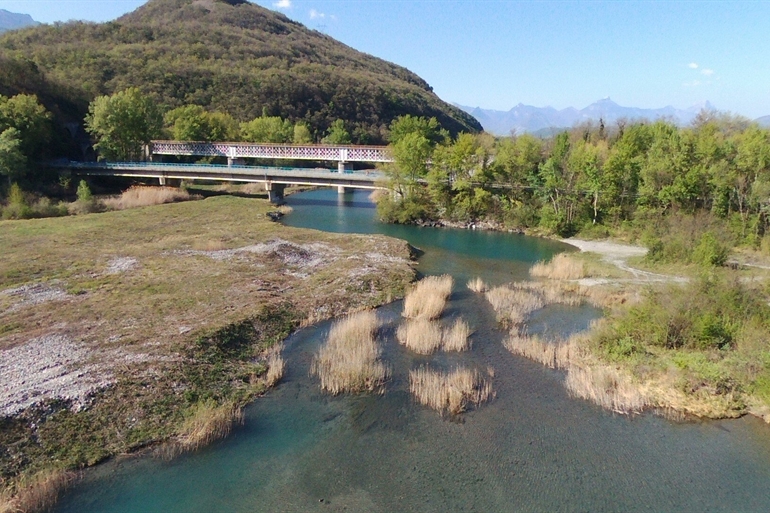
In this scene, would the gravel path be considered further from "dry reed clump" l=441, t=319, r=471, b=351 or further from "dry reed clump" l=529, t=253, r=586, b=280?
"dry reed clump" l=529, t=253, r=586, b=280

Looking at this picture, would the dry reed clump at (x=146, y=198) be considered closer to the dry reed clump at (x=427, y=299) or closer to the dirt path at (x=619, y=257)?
the dry reed clump at (x=427, y=299)

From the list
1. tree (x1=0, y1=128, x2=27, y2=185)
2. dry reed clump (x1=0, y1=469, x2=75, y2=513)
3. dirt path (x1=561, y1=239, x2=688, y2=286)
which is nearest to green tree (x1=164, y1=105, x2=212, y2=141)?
tree (x1=0, y1=128, x2=27, y2=185)

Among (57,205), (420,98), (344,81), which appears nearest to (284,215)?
(57,205)

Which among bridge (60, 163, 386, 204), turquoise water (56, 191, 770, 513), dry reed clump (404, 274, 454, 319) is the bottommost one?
turquoise water (56, 191, 770, 513)

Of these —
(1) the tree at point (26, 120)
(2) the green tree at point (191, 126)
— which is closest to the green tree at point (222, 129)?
(2) the green tree at point (191, 126)

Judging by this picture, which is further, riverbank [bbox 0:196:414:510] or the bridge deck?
the bridge deck

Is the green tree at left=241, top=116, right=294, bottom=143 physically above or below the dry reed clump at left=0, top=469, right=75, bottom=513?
above

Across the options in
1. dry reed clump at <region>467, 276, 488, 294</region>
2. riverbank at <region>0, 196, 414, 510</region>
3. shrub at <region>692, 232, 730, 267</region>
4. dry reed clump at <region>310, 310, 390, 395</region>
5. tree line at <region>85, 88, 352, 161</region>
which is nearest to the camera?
riverbank at <region>0, 196, 414, 510</region>

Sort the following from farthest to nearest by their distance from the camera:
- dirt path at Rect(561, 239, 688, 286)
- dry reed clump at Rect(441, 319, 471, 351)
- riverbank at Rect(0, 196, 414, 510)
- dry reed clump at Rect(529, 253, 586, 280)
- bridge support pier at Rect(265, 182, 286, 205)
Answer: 1. bridge support pier at Rect(265, 182, 286, 205)
2. dry reed clump at Rect(529, 253, 586, 280)
3. dirt path at Rect(561, 239, 688, 286)
4. dry reed clump at Rect(441, 319, 471, 351)
5. riverbank at Rect(0, 196, 414, 510)
